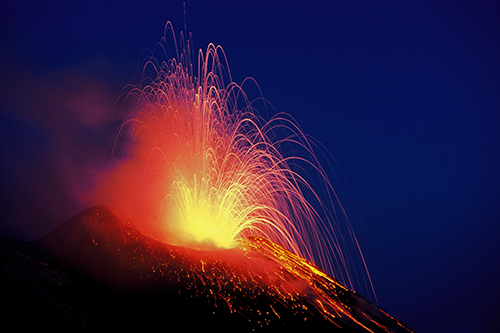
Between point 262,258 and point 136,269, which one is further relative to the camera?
point 262,258

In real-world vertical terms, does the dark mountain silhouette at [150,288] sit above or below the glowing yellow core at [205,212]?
below

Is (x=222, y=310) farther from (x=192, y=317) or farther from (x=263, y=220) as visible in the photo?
(x=263, y=220)

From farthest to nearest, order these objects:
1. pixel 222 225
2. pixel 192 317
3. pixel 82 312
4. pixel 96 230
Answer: pixel 222 225, pixel 96 230, pixel 192 317, pixel 82 312

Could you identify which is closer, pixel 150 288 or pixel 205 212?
pixel 150 288

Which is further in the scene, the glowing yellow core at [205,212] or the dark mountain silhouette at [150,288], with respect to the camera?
the glowing yellow core at [205,212]

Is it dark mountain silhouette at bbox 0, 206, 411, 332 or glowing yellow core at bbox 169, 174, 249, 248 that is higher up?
glowing yellow core at bbox 169, 174, 249, 248

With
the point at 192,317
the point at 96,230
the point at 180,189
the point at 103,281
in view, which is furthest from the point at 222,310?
the point at 180,189

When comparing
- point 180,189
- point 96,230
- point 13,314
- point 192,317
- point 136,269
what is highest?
point 180,189

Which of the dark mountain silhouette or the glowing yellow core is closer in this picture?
the dark mountain silhouette
